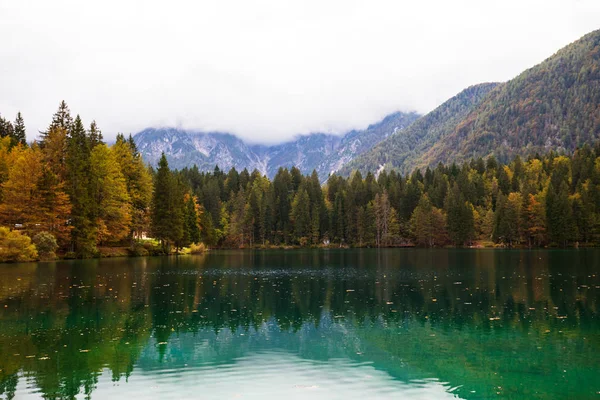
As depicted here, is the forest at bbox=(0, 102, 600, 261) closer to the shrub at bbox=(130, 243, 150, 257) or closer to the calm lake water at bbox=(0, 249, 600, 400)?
the shrub at bbox=(130, 243, 150, 257)

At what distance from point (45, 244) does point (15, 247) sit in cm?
437

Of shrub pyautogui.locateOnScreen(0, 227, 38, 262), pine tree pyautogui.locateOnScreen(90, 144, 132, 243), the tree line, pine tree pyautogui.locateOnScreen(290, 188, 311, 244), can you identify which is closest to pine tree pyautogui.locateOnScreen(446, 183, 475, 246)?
the tree line

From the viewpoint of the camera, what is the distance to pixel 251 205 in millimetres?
170000

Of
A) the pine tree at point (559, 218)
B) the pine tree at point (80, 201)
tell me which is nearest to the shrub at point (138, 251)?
the pine tree at point (80, 201)

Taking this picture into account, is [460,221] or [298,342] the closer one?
[298,342]

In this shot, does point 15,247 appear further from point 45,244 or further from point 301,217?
point 301,217

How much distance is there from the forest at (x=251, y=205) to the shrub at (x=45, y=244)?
135 millimetres

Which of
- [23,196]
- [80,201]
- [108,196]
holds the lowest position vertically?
[80,201]

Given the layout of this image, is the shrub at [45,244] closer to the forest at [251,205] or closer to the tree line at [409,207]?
the forest at [251,205]

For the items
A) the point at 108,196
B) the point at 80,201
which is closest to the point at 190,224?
the point at 108,196

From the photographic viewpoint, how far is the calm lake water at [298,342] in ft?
48.0

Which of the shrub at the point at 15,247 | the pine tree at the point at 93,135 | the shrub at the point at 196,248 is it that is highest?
the pine tree at the point at 93,135

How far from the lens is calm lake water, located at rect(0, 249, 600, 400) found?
14.6m

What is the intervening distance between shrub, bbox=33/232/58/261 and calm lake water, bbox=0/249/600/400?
30495 millimetres
